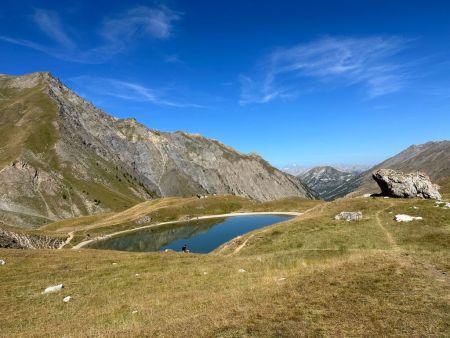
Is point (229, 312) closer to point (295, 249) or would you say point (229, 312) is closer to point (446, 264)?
point (446, 264)

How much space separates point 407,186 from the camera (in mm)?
87562

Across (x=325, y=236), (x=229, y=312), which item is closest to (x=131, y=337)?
(x=229, y=312)

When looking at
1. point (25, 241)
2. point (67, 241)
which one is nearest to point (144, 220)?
point (67, 241)

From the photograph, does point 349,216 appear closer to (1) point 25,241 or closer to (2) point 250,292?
(2) point 250,292

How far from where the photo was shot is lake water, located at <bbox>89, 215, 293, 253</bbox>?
368 feet

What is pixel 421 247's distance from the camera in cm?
3875

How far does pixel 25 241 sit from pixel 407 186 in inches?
3472

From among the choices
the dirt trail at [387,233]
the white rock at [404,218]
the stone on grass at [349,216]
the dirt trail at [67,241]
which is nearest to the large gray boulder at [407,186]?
the dirt trail at [387,233]

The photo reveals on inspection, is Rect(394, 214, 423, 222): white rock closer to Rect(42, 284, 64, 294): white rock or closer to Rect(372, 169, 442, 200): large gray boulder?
Rect(372, 169, 442, 200): large gray boulder

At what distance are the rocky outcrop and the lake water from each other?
1190cm

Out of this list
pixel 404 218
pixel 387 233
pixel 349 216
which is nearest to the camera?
pixel 387 233

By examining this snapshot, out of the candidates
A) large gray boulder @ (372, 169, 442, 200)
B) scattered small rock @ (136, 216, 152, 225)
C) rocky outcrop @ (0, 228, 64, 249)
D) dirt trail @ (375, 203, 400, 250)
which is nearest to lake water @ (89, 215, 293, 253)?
scattered small rock @ (136, 216, 152, 225)

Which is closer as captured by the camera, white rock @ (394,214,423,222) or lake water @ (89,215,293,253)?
white rock @ (394,214,423,222)

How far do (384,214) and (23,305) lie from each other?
54.0 m
